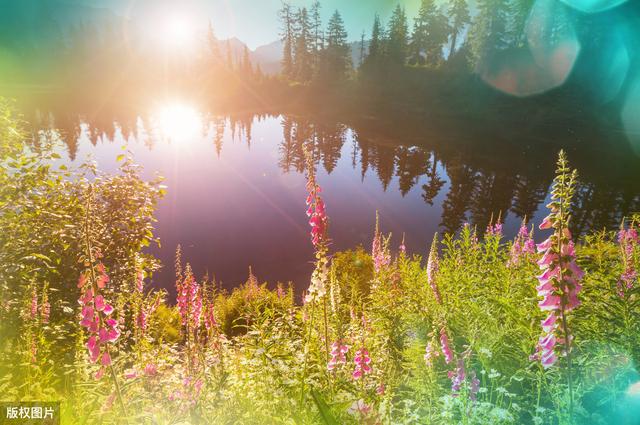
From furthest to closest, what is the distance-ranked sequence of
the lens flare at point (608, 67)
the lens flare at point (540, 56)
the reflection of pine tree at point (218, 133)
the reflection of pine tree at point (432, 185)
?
1. the lens flare at point (540, 56)
2. the lens flare at point (608, 67)
3. the reflection of pine tree at point (218, 133)
4. the reflection of pine tree at point (432, 185)

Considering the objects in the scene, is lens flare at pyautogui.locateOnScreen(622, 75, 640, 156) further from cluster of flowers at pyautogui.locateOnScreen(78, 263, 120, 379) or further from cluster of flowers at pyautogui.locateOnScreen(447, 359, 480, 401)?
cluster of flowers at pyautogui.locateOnScreen(78, 263, 120, 379)

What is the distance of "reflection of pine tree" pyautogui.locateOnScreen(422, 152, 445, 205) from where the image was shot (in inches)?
985

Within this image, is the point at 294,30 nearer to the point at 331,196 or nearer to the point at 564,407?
the point at 331,196

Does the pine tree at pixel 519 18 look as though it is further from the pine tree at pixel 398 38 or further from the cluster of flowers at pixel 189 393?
the cluster of flowers at pixel 189 393

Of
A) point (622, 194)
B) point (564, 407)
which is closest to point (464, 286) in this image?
point (564, 407)

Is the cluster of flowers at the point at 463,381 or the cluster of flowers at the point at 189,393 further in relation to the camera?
the cluster of flowers at the point at 189,393

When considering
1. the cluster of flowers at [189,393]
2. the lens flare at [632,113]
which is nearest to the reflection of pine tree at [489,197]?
the cluster of flowers at [189,393]

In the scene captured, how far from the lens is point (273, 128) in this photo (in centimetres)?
4938

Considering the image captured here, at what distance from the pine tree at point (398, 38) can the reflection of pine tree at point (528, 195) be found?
170 feet

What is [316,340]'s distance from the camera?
4.80 m

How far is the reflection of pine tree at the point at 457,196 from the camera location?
69.3 feet

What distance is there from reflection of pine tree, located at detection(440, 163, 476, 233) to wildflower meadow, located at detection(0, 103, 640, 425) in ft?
45.4

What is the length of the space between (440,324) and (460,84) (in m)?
67.3

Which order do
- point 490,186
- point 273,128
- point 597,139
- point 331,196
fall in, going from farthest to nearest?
point 273,128 → point 597,139 → point 490,186 → point 331,196
